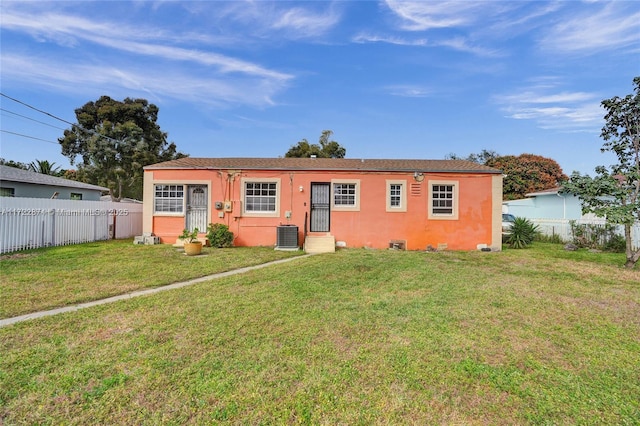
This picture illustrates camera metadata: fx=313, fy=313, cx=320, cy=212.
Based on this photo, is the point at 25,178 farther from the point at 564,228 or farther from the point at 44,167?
the point at 564,228

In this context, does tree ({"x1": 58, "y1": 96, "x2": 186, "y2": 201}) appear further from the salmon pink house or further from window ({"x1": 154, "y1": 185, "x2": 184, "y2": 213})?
the salmon pink house

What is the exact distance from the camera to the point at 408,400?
2555 millimetres

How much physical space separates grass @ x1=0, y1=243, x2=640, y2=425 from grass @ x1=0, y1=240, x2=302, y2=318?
3.40ft

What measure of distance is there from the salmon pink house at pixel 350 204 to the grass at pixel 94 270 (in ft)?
5.61

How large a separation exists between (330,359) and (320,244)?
8213 mm

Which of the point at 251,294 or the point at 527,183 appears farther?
the point at 527,183

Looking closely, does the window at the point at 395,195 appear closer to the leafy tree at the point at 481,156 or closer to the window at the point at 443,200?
the window at the point at 443,200

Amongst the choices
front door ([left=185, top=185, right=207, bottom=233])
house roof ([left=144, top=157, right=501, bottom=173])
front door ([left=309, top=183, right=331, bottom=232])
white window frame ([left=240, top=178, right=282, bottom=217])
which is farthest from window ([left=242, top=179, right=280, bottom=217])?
front door ([left=185, top=185, right=207, bottom=233])

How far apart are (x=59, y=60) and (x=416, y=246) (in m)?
15.7

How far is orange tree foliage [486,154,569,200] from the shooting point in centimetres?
3153

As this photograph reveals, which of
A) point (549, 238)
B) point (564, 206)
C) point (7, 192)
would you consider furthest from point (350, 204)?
point (7, 192)

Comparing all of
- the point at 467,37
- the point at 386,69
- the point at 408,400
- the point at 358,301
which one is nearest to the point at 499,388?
the point at 408,400

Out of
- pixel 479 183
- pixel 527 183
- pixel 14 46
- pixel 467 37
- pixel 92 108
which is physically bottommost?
pixel 479 183

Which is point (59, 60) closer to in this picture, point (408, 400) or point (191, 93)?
point (191, 93)
